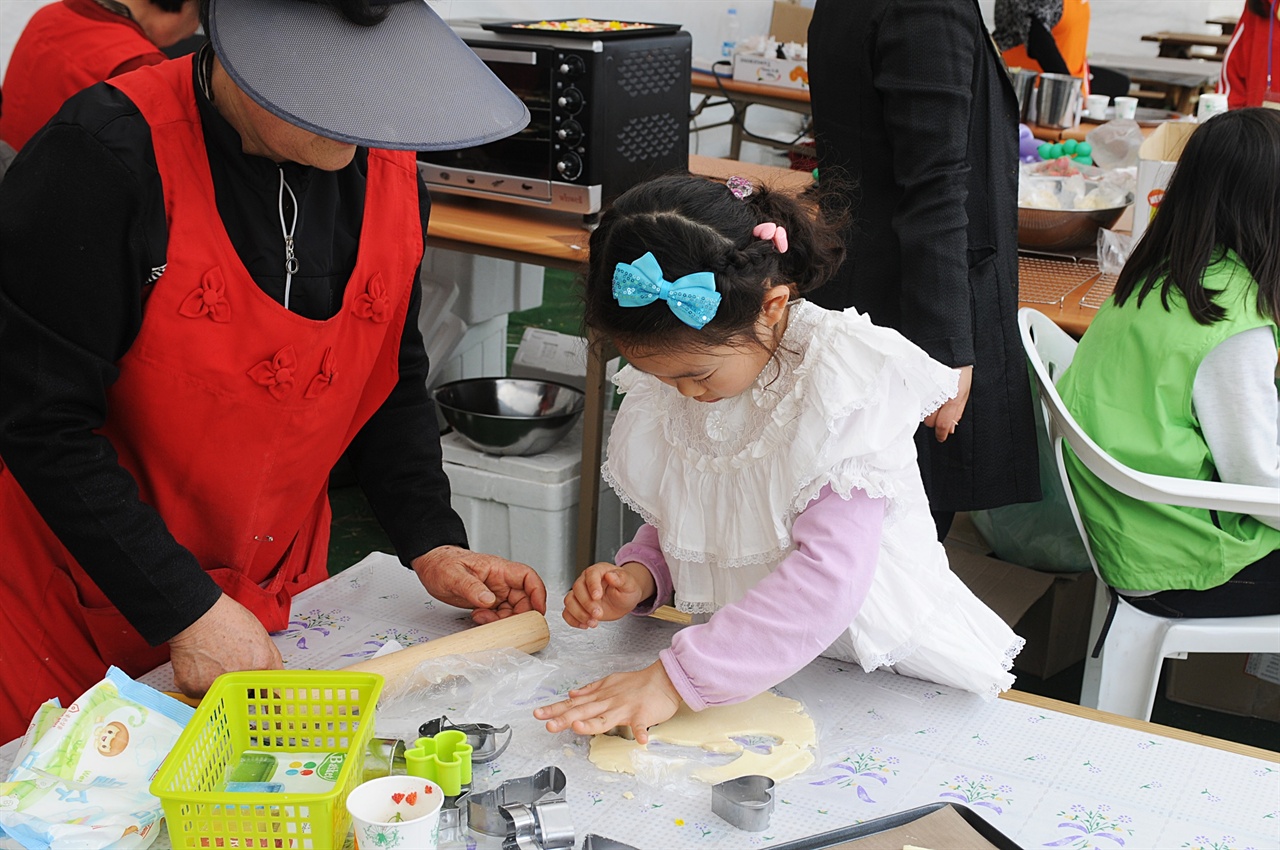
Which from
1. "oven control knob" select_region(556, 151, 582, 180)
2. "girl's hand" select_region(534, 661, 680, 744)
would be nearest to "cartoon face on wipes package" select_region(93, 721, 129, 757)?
"girl's hand" select_region(534, 661, 680, 744)

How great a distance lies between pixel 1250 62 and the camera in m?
4.08

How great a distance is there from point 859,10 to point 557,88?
2.73 feet

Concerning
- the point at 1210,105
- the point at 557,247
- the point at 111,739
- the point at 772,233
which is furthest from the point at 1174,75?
the point at 111,739

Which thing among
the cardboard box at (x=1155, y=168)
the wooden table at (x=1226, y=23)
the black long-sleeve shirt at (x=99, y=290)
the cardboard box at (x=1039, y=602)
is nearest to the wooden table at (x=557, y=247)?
the cardboard box at (x=1155, y=168)

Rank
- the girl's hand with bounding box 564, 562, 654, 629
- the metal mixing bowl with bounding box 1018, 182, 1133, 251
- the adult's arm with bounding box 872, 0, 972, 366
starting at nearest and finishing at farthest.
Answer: the girl's hand with bounding box 564, 562, 654, 629 → the adult's arm with bounding box 872, 0, 972, 366 → the metal mixing bowl with bounding box 1018, 182, 1133, 251

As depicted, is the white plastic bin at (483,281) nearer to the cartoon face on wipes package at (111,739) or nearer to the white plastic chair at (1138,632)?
the white plastic chair at (1138,632)

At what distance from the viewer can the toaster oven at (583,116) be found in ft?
8.47

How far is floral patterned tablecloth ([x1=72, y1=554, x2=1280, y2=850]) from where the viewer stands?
1052 mm

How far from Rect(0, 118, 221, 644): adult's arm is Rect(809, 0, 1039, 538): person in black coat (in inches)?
50.3

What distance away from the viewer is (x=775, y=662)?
117 centimetres

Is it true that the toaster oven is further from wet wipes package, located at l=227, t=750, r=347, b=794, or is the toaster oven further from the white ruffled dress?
wet wipes package, located at l=227, t=750, r=347, b=794

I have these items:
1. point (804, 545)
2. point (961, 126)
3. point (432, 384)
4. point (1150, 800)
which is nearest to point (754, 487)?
point (804, 545)

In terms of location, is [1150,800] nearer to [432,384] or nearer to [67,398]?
[67,398]

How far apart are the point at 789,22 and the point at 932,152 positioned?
539 centimetres
